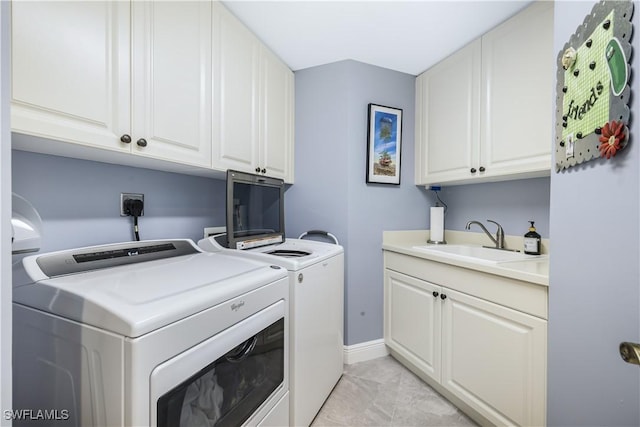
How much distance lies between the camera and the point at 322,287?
1440 millimetres

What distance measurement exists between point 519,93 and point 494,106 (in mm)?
145

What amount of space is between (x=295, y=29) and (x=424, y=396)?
7.95 ft

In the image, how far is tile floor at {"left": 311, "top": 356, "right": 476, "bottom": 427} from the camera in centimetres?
143

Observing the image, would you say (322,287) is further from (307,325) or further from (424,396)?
(424,396)

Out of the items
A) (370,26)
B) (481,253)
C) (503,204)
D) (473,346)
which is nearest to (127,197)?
(370,26)

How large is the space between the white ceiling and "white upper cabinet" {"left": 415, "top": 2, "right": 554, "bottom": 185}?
14 cm

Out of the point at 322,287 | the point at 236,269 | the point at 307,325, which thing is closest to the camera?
the point at 236,269

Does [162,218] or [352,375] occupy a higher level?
[162,218]

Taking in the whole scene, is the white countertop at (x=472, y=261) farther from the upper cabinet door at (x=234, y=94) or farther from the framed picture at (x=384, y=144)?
the upper cabinet door at (x=234, y=94)

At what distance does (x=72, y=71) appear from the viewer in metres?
0.85

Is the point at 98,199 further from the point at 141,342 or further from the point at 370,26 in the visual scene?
the point at 370,26

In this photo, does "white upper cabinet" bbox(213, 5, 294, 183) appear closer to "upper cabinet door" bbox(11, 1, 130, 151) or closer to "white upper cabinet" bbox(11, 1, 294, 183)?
"white upper cabinet" bbox(11, 1, 294, 183)

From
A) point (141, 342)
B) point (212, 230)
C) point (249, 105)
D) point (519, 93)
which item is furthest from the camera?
point (212, 230)

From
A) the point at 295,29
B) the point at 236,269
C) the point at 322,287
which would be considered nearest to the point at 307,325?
the point at 322,287
